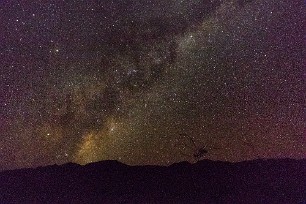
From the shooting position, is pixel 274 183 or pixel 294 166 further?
pixel 294 166

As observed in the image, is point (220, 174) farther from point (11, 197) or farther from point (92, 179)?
point (11, 197)

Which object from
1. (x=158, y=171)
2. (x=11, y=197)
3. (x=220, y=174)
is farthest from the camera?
(x=158, y=171)

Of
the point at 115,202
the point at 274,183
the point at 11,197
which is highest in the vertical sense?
the point at 11,197

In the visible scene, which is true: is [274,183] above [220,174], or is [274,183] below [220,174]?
below

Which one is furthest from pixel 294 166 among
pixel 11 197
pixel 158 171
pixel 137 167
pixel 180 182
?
pixel 11 197

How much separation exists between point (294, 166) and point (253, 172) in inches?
54.4

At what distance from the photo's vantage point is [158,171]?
14227 mm

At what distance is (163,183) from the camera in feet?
43.2

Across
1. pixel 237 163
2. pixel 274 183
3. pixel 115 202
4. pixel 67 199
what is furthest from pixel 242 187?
pixel 67 199

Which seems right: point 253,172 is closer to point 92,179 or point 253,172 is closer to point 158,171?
point 158,171

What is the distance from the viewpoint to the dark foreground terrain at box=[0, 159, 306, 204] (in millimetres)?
10117

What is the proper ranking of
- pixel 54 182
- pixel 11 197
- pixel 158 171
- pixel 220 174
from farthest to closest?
pixel 158 171, pixel 220 174, pixel 54 182, pixel 11 197

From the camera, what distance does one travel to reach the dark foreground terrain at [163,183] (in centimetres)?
1012

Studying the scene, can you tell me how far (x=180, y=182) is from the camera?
43.5 feet
